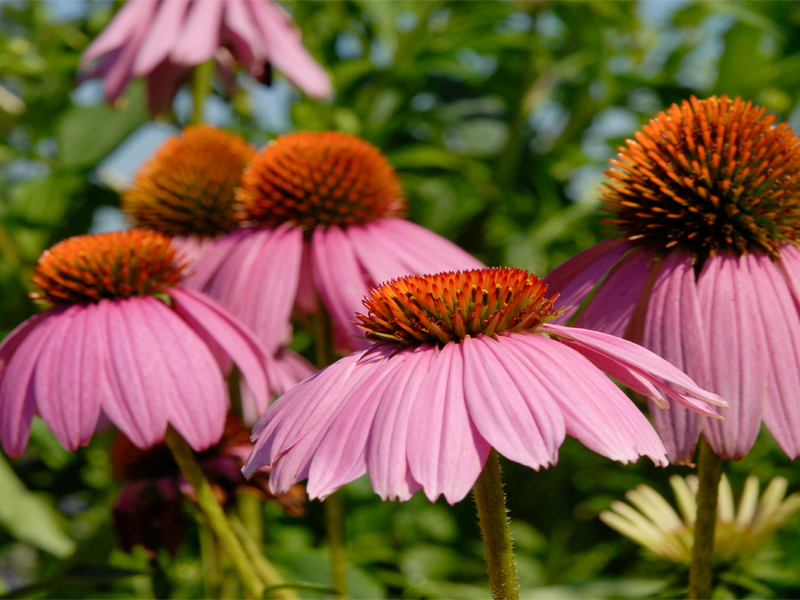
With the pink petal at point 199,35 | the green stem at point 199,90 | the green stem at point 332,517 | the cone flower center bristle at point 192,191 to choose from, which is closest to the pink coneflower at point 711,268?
the green stem at point 332,517

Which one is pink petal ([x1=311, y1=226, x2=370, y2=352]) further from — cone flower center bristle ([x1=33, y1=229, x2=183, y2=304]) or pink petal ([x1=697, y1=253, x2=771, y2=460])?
pink petal ([x1=697, y1=253, x2=771, y2=460])

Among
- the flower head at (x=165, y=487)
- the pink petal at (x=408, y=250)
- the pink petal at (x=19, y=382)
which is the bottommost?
the flower head at (x=165, y=487)

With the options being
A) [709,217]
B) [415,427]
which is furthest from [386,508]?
[415,427]

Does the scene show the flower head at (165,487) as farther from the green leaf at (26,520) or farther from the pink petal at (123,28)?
the pink petal at (123,28)

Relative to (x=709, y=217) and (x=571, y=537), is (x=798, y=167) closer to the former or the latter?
(x=709, y=217)

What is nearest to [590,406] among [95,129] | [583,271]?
[583,271]

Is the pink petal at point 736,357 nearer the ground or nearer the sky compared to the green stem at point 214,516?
nearer the sky
